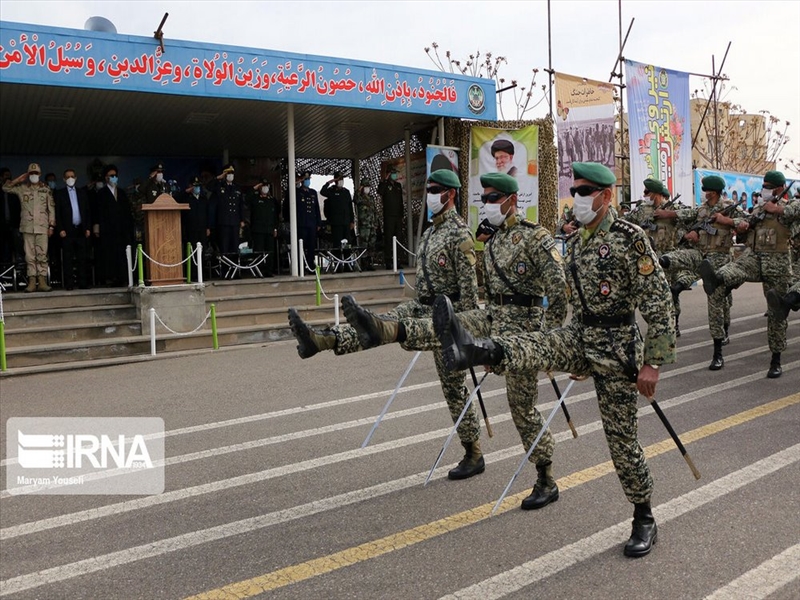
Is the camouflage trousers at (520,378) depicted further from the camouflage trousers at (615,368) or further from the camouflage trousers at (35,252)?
the camouflage trousers at (35,252)

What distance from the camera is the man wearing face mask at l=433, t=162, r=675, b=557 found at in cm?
369

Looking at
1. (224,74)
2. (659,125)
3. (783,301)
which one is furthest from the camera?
(659,125)

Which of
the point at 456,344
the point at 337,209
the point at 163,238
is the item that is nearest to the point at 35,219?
the point at 163,238

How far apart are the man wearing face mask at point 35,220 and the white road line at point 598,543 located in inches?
432

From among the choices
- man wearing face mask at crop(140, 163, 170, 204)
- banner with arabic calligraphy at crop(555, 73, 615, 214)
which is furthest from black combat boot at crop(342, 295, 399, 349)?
banner with arabic calligraphy at crop(555, 73, 615, 214)

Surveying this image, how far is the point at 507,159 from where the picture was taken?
1609 centimetres

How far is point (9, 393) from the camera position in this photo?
874cm

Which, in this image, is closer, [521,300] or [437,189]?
[521,300]

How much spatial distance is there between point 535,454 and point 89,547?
9.26ft

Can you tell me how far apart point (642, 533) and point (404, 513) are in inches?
58.3

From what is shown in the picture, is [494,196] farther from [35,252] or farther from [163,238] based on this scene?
[35,252]

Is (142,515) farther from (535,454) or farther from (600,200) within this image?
(600,200)

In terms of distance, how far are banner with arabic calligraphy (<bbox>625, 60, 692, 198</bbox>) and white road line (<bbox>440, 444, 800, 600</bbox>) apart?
552 inches

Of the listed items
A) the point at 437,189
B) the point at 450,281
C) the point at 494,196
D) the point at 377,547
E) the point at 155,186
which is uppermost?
the point at 155,186
